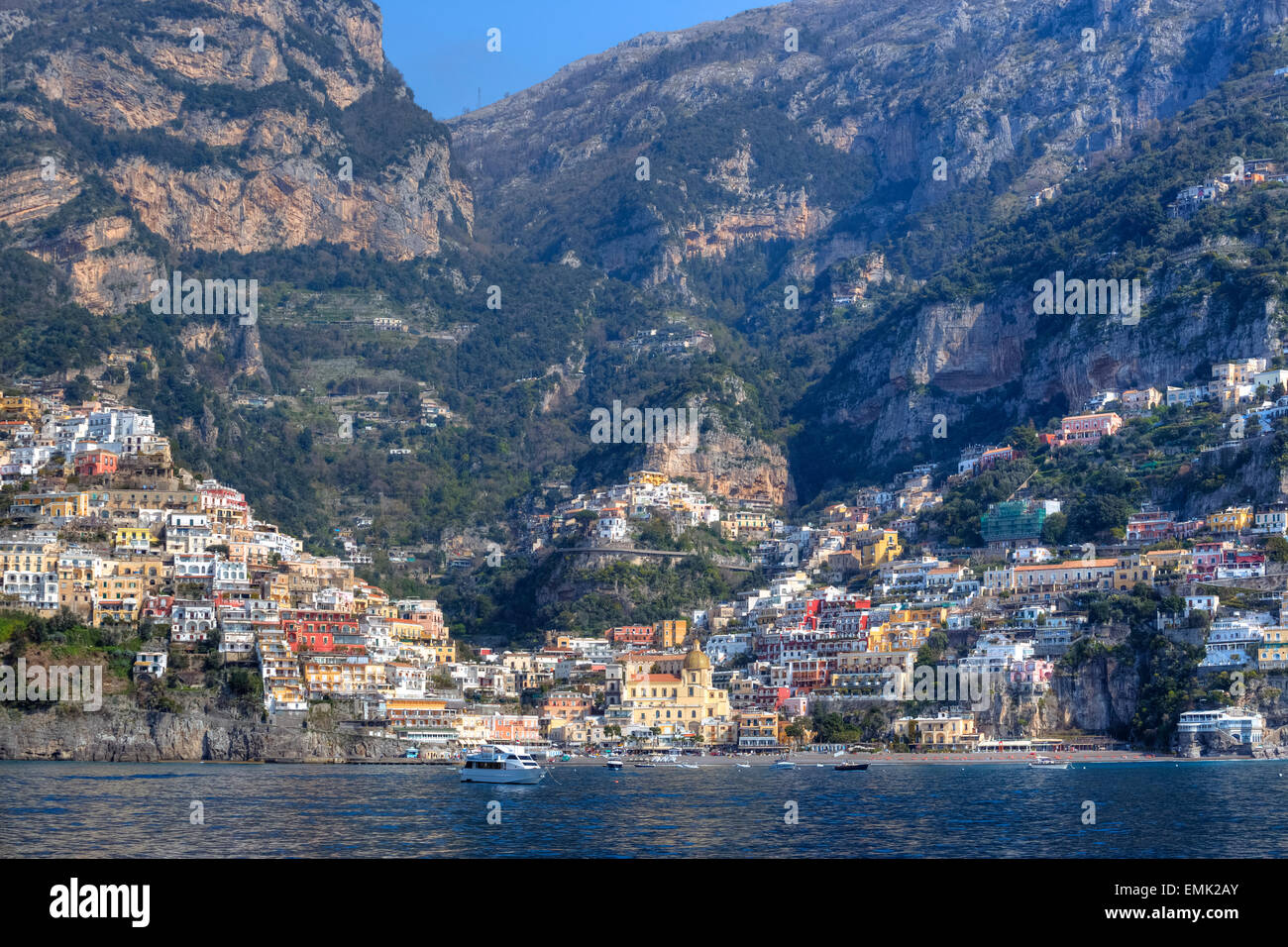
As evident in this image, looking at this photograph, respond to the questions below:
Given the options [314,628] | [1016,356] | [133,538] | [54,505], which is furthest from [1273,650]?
[54,505]

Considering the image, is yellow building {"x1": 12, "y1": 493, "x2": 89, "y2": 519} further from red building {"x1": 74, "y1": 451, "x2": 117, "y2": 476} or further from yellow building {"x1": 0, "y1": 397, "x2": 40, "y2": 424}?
yellow building {"x1": 0, "y1": 397, "x2": 40, "y2": 424}

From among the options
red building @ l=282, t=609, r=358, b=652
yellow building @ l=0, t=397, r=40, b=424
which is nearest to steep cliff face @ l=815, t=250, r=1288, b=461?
red building @ l=282, t=609, r=358, b=652

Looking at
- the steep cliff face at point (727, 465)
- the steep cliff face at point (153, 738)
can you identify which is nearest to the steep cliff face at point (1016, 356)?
the steep cliff face at point (727, 465)

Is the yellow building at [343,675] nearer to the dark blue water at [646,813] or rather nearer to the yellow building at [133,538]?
the yellow building at [133,538]

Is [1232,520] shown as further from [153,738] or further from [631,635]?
[153,738]
